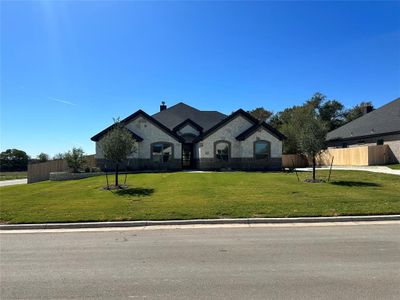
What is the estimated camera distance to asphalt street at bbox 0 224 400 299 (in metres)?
5.23

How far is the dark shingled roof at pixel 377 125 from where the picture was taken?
36.4 m

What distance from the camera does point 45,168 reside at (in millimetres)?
35750

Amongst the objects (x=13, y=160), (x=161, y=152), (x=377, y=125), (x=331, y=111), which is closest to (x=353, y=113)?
(x=331, y=111)

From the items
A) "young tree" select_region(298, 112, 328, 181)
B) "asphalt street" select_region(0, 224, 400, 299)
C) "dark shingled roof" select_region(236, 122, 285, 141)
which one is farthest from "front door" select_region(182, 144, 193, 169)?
"asphalt street" select_region(0, 224, 400, 299)

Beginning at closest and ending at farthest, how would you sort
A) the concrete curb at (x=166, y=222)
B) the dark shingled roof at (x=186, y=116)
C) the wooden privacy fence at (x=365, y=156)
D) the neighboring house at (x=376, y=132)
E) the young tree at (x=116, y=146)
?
the concrete curb at (x=166, y=222) → the young tree at (x=116, y=146) → the neighboring house at (x=376, y=132) → the wooden privacy fence at (x=365, y=156) → the dark shingled roof at (x=186, y=116)

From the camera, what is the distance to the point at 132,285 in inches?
217

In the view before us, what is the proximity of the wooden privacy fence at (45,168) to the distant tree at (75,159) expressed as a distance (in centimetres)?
165

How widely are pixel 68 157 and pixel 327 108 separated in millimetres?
52239

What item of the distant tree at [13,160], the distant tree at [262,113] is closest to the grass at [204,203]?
the distant tree at [262,113]

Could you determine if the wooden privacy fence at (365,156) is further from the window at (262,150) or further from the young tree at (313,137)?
the young tree at (313,137)

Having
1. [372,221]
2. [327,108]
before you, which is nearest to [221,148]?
[372,221]

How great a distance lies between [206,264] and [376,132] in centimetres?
3607

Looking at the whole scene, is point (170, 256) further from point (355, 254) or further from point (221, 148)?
point (221, 148)

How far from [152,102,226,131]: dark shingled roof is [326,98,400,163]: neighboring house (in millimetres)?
14989
